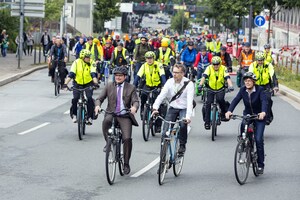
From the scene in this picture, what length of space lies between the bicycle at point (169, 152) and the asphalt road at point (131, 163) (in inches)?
8.6

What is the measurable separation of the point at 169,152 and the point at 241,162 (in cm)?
102

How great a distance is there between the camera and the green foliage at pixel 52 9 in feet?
292

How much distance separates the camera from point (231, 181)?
13.6 meters

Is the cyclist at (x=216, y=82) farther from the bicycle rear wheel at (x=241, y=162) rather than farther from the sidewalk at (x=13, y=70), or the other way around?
the sidewalk at (x=13, y=70)

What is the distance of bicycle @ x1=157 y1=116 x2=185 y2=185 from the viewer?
1273 centimetres

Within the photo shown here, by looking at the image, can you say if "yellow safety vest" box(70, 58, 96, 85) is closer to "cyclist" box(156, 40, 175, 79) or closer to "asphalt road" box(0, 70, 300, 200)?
"asphalt road" box(0, 70, 300, 200)

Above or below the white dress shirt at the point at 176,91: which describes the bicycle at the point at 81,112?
below

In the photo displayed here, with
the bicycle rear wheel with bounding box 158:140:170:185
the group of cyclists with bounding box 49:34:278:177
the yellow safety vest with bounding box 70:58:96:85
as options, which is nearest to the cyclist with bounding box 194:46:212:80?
the group of cyclists with bounding box 49:34:278:177

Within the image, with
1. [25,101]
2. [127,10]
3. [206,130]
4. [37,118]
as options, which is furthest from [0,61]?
[127,10]

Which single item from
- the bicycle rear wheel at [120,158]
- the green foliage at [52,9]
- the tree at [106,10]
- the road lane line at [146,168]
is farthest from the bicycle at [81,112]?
the tree at [106,10]

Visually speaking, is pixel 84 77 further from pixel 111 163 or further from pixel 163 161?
pixel 163 161

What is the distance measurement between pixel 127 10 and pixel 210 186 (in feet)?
456

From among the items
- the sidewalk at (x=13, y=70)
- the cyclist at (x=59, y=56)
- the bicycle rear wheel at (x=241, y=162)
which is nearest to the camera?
the bicycle rear wheel at (x=241, y=162)

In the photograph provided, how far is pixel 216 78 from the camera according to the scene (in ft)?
64.3
